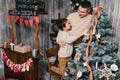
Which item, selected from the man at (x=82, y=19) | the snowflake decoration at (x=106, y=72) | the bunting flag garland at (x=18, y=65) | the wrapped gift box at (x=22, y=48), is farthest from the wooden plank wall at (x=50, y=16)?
the snowflake decoration at (x=106, y=72)

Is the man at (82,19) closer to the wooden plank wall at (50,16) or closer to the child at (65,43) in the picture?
the child at (65,43)

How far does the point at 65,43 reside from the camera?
3.75 metres

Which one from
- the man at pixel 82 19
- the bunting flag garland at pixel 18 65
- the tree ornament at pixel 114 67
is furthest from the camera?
the bunting flag garland at pixel 18 65

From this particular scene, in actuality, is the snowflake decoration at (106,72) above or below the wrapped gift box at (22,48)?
below

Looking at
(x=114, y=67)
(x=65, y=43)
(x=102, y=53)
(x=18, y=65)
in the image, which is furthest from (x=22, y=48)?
(x=114, y=67)

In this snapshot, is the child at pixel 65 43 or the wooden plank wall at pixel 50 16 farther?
the wooden plank wall at pixel 50 16

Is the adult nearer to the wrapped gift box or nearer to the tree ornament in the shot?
the tree ornament

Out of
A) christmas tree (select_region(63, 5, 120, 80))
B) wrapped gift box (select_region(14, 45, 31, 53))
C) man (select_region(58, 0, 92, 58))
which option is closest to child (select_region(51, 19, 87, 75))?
man (select_region(58, 0, 92, 58))

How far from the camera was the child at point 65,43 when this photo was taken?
12.0 feet

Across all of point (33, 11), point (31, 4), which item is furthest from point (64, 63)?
point (31, 4)

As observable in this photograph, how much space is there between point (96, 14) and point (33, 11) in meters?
1.26

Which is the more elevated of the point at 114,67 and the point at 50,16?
the point at 50,16

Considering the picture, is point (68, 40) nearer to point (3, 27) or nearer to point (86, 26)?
point (86, 26)

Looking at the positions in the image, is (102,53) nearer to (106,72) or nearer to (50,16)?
(106,72)
